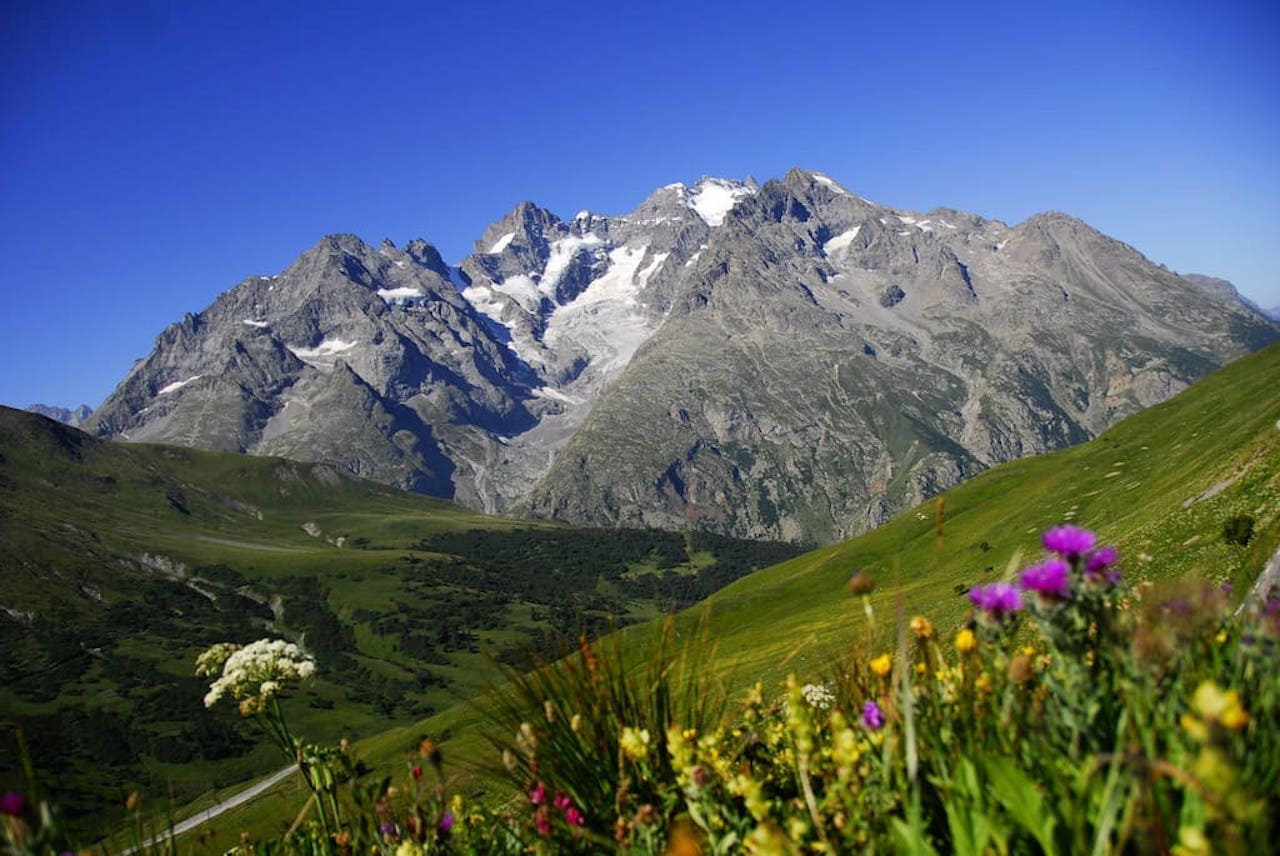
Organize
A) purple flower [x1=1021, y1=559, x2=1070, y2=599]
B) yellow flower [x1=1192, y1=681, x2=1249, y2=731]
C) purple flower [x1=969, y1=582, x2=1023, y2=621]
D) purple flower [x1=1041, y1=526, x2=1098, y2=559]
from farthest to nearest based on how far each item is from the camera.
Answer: purple flower [x1=969, y1=582, x2=1023, y2=621]
purple flower [x1=1041, y1=526, x2=1098, y2=559]
purple flower [x1=1021, y1=559, x2=1070, y2=599]
yellow flower [x1=1192, y1=681, x2=1249, y2=731]

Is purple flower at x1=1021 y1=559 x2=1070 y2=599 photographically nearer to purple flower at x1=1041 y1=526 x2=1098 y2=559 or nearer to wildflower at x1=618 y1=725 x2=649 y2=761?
purple flower at x1=1041 y1=526 x2=1098 y2=559

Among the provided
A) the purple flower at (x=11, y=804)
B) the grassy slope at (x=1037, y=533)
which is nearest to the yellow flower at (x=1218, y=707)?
the grassy slope at (x=1037, y=533)

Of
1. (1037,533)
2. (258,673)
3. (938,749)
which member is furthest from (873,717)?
(1037,533)

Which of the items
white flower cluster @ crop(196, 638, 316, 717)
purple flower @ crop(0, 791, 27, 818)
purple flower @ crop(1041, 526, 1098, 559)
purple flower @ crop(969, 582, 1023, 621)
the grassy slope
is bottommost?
the grassy slope

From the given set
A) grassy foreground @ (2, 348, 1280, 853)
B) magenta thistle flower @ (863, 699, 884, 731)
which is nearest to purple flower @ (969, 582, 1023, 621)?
grassy foreground @ (2, 348, 1280, 853)

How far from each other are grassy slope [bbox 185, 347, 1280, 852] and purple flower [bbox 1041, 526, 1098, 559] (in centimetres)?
18

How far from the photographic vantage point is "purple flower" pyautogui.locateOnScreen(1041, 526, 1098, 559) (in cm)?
370

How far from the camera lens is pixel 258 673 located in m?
7.74

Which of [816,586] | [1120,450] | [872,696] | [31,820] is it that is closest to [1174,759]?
[872,696]

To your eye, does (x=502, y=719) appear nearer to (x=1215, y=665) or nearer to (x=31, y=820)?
(x=31, y=820)

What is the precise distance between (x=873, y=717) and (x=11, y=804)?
4108 millimetres

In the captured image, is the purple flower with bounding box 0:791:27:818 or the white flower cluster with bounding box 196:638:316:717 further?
the white flower cluster with bounding box 196:638:316:717

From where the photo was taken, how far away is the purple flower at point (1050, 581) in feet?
11.6

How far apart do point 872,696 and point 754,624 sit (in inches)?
3503
